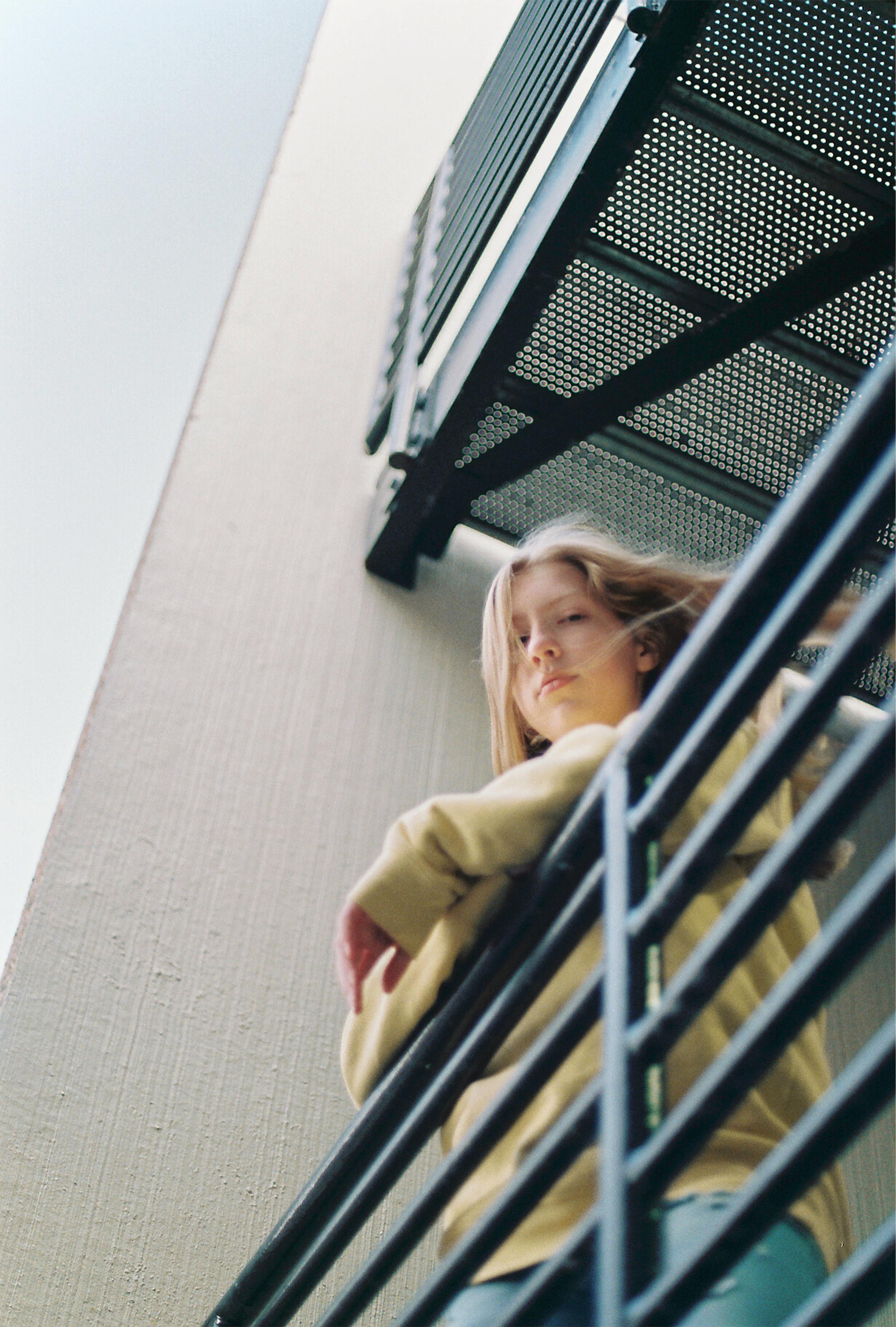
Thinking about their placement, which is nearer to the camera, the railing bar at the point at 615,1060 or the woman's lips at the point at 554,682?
the railing bar at the point at 615,1060

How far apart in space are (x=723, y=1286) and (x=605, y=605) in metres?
1.26

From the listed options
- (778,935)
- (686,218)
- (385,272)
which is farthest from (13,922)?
(385,272)

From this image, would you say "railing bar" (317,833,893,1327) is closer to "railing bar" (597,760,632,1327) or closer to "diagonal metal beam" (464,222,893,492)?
"railing bar" (597,760,632,1327)

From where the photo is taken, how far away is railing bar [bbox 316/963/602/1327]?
96cm

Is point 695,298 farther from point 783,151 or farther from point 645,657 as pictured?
point 645,657

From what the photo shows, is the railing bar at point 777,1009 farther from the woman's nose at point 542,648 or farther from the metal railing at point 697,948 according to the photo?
the woman's nose at point 542,648

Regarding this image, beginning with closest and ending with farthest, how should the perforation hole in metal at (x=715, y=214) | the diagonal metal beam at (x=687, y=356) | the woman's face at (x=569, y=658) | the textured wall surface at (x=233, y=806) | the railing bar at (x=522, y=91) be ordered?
the woman's face at (x=569, y=658) → the textured wall surface at (x=233, y=806) → the perforation hole in metal at (x=715, y=214) → the diagonal metal beam at (x=687, y=356) → the railing bar at (x=522, y=91)

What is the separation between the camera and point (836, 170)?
257 centimetres

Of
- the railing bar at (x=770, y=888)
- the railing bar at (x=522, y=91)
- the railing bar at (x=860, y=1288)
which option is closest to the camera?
the railing bar at (x=860, y=1288)

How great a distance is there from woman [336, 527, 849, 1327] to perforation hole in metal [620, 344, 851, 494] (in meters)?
1.53

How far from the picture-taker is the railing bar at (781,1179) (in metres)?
0.66

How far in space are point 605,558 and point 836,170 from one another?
109 cm

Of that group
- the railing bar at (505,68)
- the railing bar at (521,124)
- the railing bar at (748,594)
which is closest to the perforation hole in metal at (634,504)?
the railing bar at (521,124)

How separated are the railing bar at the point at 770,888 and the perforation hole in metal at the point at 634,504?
2.62 meters
